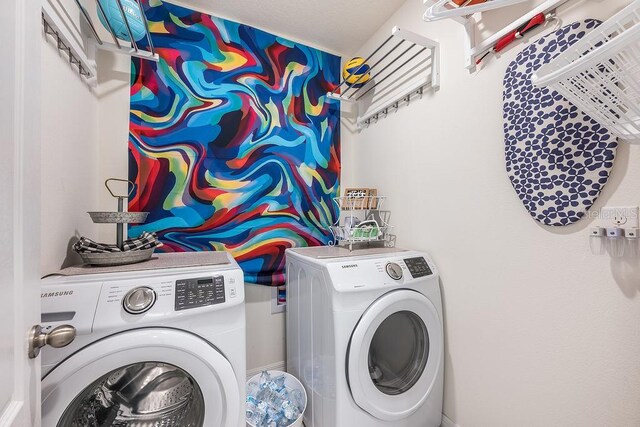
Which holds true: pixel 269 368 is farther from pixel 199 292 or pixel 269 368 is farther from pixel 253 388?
pixel 199 292

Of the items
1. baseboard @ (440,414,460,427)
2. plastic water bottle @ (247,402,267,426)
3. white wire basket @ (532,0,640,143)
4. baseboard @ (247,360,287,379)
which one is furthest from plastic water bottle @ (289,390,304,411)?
white wire basket @ (532,0,640,143)

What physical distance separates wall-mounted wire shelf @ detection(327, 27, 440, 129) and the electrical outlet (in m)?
0.96

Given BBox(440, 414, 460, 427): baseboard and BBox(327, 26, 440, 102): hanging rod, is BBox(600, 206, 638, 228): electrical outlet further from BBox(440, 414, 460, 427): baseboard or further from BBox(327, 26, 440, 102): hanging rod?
BBox(440, 414, 460, 427): baseboard

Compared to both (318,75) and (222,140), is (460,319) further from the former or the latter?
(318,75)

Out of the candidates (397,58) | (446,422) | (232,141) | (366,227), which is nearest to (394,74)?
(397,58)

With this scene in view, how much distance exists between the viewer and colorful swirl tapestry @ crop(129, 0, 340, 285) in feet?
5.28

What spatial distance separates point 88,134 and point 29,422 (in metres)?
1.32

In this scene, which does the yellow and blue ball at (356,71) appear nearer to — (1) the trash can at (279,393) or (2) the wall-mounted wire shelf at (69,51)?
(2) the wall-mounted wire shelf at (69,51)

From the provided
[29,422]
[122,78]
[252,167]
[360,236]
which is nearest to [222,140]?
[252,167]

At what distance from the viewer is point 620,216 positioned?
83cm

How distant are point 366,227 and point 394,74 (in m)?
1.06

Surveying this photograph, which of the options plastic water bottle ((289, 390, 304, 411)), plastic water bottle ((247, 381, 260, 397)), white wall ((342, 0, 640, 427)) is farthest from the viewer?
plastic water bottle ((247, 381, 260, 397))

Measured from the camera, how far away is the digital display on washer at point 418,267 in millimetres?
1371

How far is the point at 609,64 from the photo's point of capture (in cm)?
57
